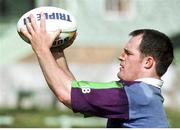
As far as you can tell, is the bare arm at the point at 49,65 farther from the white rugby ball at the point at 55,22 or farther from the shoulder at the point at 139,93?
the shoulder at the point at 139,93

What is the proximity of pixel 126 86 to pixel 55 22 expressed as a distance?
571mm

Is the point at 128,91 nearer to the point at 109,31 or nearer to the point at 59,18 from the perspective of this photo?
the point at 59,18

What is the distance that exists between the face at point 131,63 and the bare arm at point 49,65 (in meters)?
0.25

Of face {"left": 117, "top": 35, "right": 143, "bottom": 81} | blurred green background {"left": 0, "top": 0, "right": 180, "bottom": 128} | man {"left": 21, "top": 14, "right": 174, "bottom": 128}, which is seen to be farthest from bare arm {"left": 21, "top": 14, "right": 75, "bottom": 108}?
blurred green background {"left": 0, "top": 0, "right": 180, "bottom": 128}

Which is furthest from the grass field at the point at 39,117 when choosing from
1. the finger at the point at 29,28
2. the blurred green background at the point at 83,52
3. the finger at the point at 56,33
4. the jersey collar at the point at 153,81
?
the jersey collar at the point at 153,81

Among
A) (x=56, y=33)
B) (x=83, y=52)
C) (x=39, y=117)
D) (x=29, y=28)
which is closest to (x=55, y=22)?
(x=56, y=33)

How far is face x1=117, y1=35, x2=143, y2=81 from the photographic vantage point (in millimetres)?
3416

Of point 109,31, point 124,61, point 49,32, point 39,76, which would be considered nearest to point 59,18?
point 49,32

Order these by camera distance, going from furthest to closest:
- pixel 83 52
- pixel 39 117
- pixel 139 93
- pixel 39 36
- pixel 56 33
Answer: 1. pixel 83 52
2. pixel 39 117
3. pixel 56 33
4. pixel 39 36
5. pixel 139 93

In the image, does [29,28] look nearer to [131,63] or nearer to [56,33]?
[56,33]

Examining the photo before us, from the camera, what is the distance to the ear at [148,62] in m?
3.42

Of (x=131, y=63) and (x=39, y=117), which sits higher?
(x=131, y=63)

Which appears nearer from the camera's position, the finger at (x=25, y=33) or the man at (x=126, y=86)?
the man at (x=126, y=86)

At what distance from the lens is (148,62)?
11.2ft
